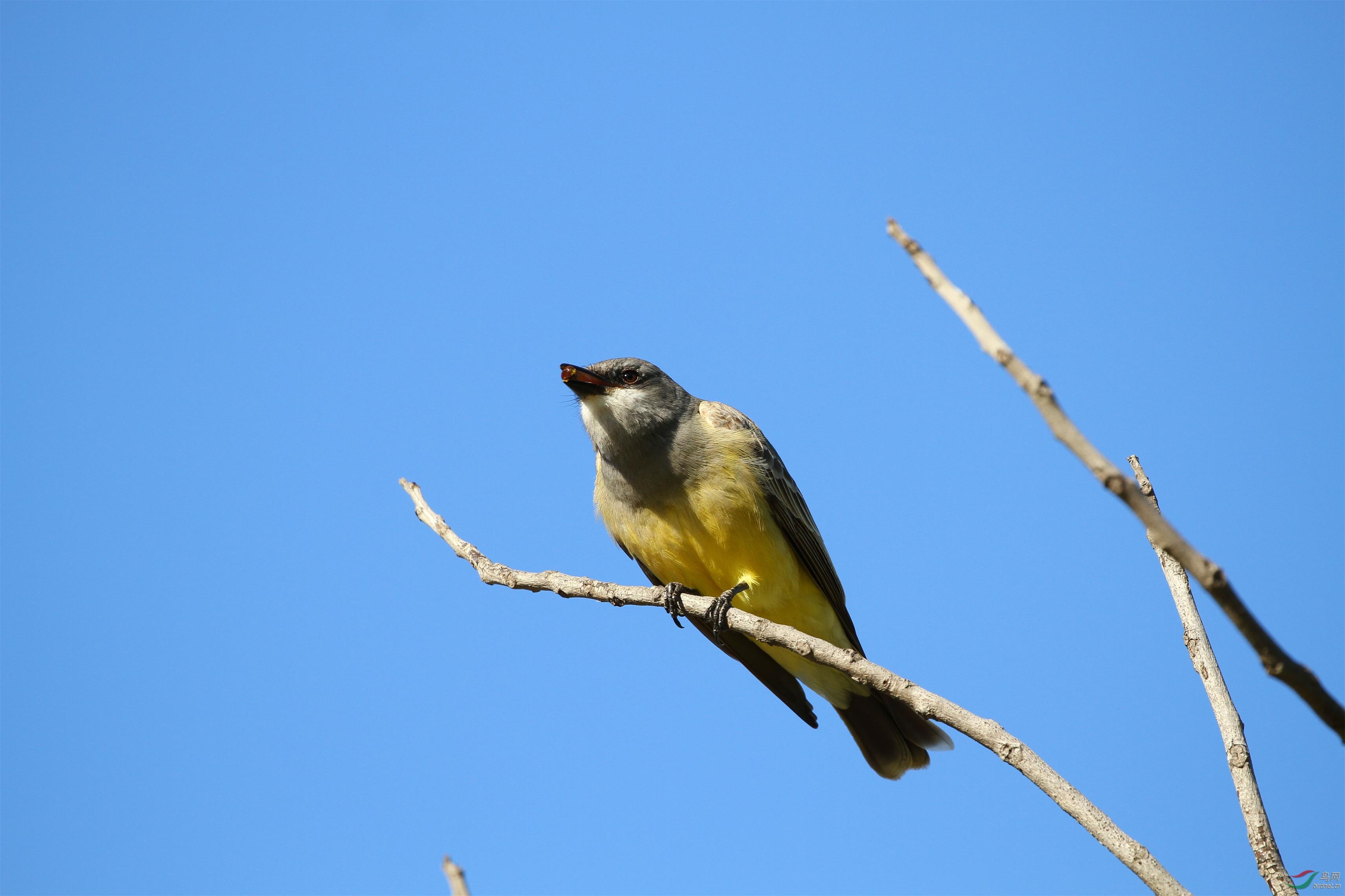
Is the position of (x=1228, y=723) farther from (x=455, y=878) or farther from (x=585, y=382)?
(x=585, y=382)

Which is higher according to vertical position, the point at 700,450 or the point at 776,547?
the point at 700,450

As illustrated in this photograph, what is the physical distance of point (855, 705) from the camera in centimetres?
778

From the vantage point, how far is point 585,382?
7.45 meters

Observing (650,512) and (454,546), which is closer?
(454,546)

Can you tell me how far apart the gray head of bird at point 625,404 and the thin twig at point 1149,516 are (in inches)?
213

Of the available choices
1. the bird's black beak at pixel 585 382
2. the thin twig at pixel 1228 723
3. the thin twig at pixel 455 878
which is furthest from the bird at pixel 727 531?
the thin twig at pixel 455 878

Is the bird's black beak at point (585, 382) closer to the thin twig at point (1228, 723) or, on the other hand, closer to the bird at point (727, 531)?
the bird at point (727, 531)

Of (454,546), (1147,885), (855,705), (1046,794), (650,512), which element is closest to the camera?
(1147,885)

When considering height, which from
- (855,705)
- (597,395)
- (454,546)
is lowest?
(855,705)

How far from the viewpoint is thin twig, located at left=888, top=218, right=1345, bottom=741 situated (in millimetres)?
1870

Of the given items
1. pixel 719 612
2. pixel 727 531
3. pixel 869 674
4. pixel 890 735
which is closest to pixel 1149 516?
pixel 869 674

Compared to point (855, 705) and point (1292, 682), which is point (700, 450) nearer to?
point (855, 705)

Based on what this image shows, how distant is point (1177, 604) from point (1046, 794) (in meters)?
1.12

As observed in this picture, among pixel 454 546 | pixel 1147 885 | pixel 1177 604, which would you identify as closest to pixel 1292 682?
pixel 1147 885
